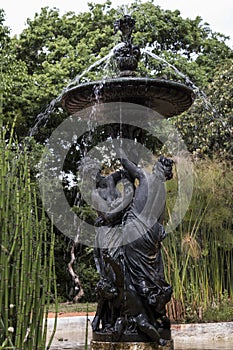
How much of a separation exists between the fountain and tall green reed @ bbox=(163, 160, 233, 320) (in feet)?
8.65

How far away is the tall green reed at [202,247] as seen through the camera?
752 centimetres

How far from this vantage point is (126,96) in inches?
199

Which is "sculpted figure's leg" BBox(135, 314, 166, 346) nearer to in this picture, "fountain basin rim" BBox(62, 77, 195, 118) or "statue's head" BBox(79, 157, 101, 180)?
"statue's head" BBox(79, 157, 101, 180)

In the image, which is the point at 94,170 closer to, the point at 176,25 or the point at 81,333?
the point at 81,333

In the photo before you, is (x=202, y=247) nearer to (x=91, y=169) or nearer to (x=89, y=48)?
(x=91, y=169)

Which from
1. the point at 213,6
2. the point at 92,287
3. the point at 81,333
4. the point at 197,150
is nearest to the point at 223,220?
the point at 81,333

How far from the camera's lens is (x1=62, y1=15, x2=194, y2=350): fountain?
4664 millimetres

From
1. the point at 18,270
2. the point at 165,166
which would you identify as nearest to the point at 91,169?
the point at 165,166

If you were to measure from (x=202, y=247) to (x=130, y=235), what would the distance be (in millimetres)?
3509

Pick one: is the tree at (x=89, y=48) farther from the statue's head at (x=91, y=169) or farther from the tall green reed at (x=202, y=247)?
the statue's head at (x=91, y=169)

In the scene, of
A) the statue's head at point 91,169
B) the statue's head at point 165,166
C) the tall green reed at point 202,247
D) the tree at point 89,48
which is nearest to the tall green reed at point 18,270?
the statue's head at point 165,166

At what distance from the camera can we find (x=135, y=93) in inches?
197

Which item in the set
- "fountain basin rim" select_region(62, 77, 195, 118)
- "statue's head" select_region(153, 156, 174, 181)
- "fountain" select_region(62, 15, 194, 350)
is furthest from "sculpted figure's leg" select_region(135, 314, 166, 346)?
"fountain basin rim" select_region(62, 77, 195, 118)

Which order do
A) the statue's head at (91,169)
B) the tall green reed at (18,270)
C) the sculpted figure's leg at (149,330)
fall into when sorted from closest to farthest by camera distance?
the tall green reed at (18,270), the sculpted figure's leg at (149,330), the statue's head at (91,169)
